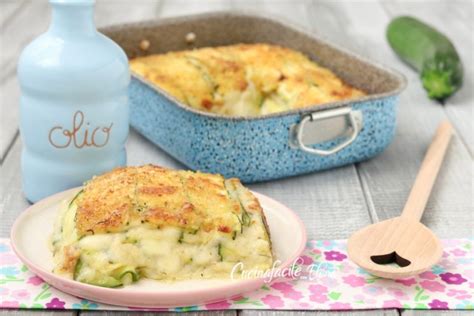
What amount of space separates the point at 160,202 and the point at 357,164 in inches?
38.7

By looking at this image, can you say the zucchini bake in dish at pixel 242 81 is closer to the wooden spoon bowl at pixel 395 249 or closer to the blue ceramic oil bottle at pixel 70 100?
the blue ceramic oil bottle at pixel 70 100

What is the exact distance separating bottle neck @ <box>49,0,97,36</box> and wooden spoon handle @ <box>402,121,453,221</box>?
2.95ft

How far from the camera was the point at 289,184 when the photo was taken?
2639 millimetres

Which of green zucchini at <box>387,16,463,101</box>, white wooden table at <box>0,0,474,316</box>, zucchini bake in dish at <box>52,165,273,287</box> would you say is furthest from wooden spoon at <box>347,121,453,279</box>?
green zucchini at <box>387,16,463,101</box>

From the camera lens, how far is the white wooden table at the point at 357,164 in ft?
8.00

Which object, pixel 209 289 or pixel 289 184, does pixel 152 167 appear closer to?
pixel 209 289

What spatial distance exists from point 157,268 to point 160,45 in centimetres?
166

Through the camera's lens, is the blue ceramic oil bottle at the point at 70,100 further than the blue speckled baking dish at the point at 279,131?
No

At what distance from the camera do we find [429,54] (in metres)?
3.52

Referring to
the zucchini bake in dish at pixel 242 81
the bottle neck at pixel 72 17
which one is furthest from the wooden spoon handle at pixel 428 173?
the bottle neck at pixel 72 17

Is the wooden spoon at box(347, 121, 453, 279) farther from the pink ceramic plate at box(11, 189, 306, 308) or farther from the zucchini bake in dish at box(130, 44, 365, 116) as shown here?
the zucchini bake in dish at box(130, 44, 365, 116)

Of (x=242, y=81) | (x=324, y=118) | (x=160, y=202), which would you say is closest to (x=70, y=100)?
(x=160, y=202)

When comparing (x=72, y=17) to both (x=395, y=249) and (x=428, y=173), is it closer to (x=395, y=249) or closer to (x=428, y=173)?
(x=395, y=249)

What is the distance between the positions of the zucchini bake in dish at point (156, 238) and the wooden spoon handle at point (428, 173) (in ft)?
1.56
